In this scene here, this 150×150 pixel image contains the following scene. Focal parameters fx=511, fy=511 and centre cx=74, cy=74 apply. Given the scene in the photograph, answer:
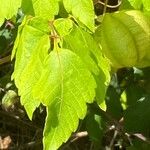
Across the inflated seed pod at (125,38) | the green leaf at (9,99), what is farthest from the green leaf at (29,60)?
A: the green leaf at (9,99)

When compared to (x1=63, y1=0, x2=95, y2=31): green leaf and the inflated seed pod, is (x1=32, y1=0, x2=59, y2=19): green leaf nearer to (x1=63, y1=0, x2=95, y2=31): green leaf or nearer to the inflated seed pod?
(x1=63, y1=0, x2=95, y2=31): green leaf

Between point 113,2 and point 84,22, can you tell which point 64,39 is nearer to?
point 84,22

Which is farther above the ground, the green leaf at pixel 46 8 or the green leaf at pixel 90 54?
the green leaf at pixel 46 8

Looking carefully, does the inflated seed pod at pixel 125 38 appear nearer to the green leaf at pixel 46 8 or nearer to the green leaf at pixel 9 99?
the green leaf at pixel 46 8

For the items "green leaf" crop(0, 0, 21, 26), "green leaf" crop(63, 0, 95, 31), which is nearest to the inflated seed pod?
"green leaf" crop(63, 0, 95, 31)

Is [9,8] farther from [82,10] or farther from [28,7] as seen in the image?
[82,10]
